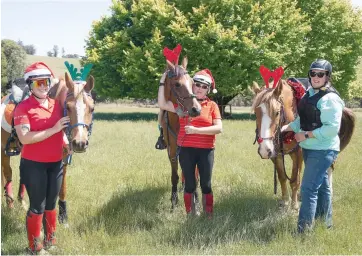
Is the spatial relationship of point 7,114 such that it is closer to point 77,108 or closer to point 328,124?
point 77,108

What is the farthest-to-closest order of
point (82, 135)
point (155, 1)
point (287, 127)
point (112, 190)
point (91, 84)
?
point (155, 1)
point (112, 190)
point (287, 127)
point (91, 84)
point (82, 135)

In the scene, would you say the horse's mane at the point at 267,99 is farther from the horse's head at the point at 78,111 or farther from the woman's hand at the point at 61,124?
the woman's hand at the point at 61,124

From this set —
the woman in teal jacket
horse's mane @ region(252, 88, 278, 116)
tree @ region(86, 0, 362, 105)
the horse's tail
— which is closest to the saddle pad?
horse's mane @ region(252, 88, 278, 116)

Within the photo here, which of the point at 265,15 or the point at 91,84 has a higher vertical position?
the point at 265,15

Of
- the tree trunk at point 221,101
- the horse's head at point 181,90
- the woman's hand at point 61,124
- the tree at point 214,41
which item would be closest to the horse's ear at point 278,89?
the horse's head at point 181,90

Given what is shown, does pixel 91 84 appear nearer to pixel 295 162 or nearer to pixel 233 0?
pixel 295 162

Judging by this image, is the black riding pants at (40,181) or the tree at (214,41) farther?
the tree at (214,41)

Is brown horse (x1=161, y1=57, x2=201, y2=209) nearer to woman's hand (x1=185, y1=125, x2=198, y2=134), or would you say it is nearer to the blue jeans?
woman's hand (x1=185, y1=125, x2=198, y2=134)

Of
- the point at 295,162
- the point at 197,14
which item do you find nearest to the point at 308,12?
the point at 197,14

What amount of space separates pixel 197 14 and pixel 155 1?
3.51 m

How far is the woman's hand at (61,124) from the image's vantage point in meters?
3.63

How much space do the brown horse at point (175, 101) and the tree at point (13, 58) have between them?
172 feet

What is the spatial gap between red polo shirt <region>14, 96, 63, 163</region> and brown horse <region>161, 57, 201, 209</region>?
168 cm

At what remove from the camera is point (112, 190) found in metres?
6.63
